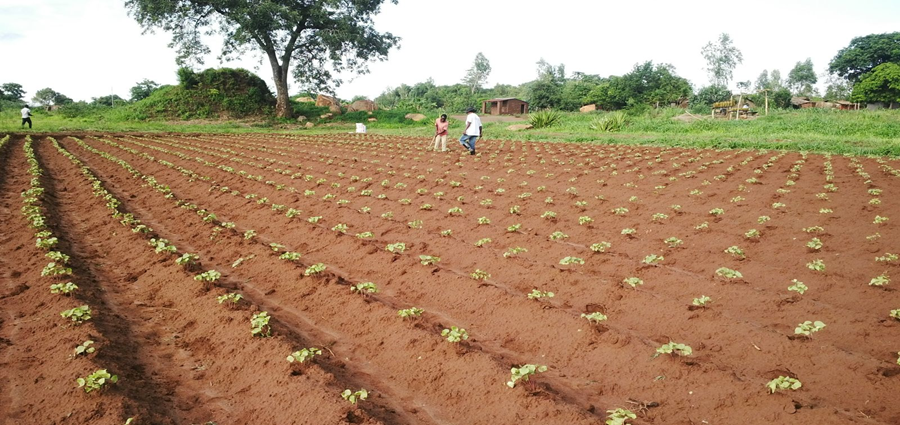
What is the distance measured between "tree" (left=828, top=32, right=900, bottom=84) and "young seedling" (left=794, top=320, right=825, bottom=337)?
3212 inches

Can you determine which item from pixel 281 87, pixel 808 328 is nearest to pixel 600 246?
pixel 808 328

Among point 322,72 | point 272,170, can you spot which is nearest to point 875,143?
point 272,170

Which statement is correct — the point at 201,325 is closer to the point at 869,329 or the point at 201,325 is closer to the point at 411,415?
the point at 411,415

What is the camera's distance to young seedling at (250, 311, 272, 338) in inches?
175

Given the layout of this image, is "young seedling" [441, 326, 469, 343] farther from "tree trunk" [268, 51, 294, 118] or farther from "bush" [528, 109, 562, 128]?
"tree trunk" [268, 51, 294, 118]

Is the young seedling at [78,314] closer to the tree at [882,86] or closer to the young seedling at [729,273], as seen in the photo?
the young seedling at [729,273]

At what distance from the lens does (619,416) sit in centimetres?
328

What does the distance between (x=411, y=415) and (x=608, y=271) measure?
332cm

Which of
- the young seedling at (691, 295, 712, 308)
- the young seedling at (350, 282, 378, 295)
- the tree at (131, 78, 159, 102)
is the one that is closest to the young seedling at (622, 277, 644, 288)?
the young seedling at (691, 295, 712, 308)

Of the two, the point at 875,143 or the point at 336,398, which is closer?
the point at 336,398

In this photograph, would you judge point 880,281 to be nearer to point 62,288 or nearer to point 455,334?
point 455,334

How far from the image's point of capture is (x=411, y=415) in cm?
357

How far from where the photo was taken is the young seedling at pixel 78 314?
459 cm

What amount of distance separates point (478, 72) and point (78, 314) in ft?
321
